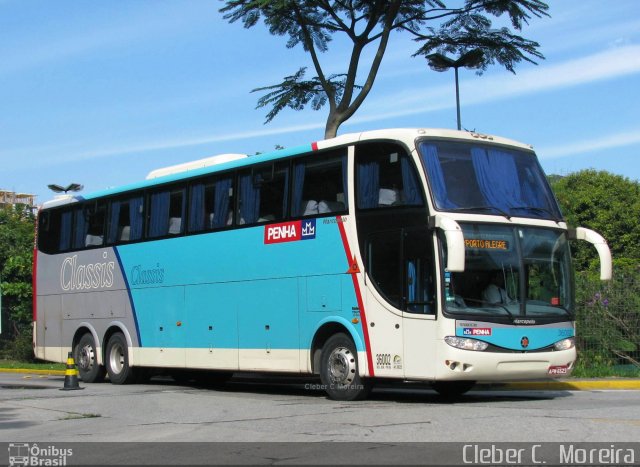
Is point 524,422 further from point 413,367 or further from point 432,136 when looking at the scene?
point 432,136

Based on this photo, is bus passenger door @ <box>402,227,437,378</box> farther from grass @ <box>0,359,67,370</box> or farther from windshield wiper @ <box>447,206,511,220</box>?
grass @ <box>0,359,67,370</box>

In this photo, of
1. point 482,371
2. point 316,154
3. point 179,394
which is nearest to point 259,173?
point 316,154

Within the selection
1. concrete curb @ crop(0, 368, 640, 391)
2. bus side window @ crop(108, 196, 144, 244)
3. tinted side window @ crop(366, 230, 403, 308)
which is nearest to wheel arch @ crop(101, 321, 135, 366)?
bus side window @ crop(108, 196, 144, 244)

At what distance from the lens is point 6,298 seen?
35.2 meters

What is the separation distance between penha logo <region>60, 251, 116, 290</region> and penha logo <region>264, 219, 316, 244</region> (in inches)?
218

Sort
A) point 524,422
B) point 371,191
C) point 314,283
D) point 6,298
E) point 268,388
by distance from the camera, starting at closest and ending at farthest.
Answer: point 524,422 < point 371,191 < point 314,283 < point 268,388 < point 6,298

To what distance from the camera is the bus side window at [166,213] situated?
61.6 feet

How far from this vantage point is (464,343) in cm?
1320

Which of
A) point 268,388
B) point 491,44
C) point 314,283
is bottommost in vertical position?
point 268,388

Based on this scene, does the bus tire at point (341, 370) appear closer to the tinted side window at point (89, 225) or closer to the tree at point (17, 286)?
the tinted side window at point (89, 225)

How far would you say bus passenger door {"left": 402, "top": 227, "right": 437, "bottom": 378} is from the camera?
528 inches

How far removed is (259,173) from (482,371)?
572 centimetres

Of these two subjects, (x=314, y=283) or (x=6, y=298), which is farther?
(x=6, y=298)

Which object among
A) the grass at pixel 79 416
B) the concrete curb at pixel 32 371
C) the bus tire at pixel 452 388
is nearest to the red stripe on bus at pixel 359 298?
the bus tire at pixel 452 388
